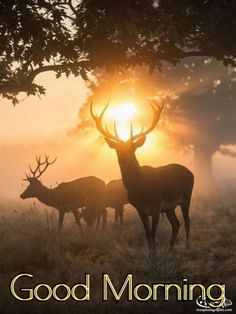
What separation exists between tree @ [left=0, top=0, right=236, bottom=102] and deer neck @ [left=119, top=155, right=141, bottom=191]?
6.65 ft

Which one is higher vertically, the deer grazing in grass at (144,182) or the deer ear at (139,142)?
the deer ear at (139,142)

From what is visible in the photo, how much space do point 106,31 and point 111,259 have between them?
4.37 meters

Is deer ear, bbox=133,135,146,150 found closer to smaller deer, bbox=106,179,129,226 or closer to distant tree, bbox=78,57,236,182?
smaller deer, bbox=106,179,129,226

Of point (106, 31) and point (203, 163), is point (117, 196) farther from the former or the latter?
point (203, 163)

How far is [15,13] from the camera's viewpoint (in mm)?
8953

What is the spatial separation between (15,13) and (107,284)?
4.94 meters

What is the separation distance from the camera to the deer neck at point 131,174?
399 inches

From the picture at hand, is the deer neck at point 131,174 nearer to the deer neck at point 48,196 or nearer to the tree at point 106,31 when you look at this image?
the tree at point 106,31

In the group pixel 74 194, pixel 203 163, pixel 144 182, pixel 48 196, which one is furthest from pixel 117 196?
pixel 203 163

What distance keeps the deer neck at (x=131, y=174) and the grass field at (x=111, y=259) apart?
130 cm

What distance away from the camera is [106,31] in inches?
372

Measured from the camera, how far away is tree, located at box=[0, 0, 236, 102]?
8867mm

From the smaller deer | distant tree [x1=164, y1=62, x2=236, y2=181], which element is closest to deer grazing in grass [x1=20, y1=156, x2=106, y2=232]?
the smaller deer

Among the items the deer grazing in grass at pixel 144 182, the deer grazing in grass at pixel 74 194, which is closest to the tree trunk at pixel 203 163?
the deer grazing in grass at pixel 74 194
